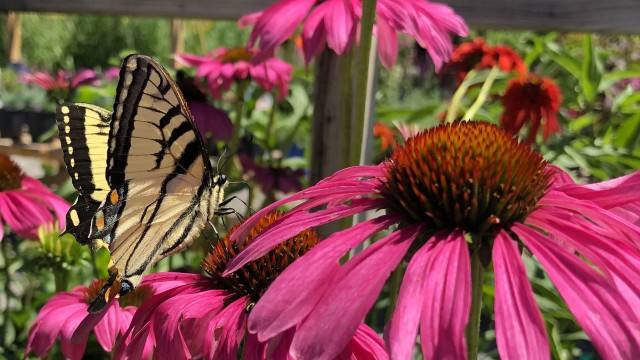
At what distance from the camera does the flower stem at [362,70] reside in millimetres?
793

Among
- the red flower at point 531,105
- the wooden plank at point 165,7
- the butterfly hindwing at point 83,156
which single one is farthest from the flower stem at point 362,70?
the wooden plank at point 165,7

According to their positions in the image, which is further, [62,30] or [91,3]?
[62,30]

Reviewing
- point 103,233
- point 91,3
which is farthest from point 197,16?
point 103,233

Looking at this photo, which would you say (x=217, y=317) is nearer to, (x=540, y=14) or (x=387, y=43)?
(x=387, y=43)

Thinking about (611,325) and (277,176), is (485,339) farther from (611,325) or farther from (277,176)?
(611,325)

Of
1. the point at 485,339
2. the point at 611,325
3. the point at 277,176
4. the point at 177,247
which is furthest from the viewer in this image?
the point at 277,176

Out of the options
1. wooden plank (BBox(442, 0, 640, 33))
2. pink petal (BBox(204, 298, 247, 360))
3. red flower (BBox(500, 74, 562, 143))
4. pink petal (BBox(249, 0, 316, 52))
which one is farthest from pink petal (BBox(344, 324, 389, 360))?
wooden plank (BBox(442, 0, 640, 33))

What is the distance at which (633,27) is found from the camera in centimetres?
131

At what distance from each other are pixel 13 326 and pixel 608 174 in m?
1.20

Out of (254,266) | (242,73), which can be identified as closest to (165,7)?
(242,73)

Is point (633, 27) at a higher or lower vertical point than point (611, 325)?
higher

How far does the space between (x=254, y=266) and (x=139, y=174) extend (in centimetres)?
30

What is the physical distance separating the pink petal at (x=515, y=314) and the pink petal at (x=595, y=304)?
22 mm

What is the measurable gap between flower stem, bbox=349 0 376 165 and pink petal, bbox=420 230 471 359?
0.33 m
